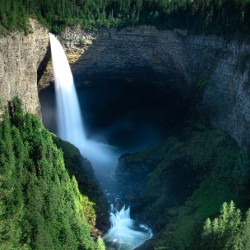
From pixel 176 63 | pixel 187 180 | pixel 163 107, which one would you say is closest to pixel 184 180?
pixel 187 180

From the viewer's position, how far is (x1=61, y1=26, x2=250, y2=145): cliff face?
47.4 meters

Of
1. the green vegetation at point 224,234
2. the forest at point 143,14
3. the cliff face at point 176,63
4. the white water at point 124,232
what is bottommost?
the white water at point 124,232

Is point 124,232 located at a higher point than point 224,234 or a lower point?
lower

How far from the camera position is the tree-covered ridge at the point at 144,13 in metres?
48.5

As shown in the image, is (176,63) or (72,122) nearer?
(176,63)

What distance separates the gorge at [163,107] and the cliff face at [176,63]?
111 millimetres

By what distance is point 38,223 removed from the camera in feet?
114

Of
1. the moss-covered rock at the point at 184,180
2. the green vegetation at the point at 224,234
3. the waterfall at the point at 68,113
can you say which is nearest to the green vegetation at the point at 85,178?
the moss-covered rock at the point at 184,180

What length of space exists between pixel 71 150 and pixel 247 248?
2435 cm

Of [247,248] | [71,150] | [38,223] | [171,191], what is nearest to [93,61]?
[71,150]

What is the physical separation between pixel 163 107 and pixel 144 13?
43.0 ft

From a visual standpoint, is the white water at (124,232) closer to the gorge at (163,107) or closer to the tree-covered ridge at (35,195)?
the gorge at (163,107)

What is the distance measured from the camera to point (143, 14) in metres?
57.6

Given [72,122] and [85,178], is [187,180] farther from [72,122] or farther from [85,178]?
[72,122]
